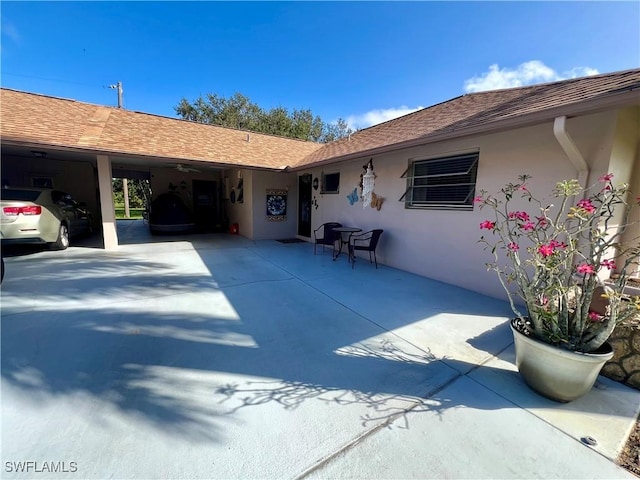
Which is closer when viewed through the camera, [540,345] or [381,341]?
[540,345]

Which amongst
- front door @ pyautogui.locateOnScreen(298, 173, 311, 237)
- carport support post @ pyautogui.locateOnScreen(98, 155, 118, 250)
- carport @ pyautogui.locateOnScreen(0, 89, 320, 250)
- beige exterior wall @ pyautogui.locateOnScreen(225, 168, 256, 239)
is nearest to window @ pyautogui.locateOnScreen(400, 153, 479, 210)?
front door @ pyautogui.locateOnScreen(298, 173, 311, 237)

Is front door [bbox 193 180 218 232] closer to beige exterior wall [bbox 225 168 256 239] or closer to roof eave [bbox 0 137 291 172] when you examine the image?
beige exterior wall [bbox 225 168 256 239]

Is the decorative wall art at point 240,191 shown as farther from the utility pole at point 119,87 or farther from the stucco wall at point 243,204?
the utility pole at point 119,87

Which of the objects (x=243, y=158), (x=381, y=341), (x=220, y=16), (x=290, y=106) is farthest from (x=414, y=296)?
(x=290, y=106)

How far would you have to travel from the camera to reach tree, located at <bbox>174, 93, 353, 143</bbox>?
23031 mm

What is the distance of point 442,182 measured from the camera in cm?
521

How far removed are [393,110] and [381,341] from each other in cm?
2291

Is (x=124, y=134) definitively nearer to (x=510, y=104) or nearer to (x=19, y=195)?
(x=19, y=195)

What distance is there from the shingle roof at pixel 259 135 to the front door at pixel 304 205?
0.82m

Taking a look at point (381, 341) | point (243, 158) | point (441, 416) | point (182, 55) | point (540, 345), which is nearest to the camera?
point (441, 416)

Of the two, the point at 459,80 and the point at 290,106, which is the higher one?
the point at 290,106

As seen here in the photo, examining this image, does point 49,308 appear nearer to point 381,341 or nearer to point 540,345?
point 381,341

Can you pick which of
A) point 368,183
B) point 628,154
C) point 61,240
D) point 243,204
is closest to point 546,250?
point 628,154

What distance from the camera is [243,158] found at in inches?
355
